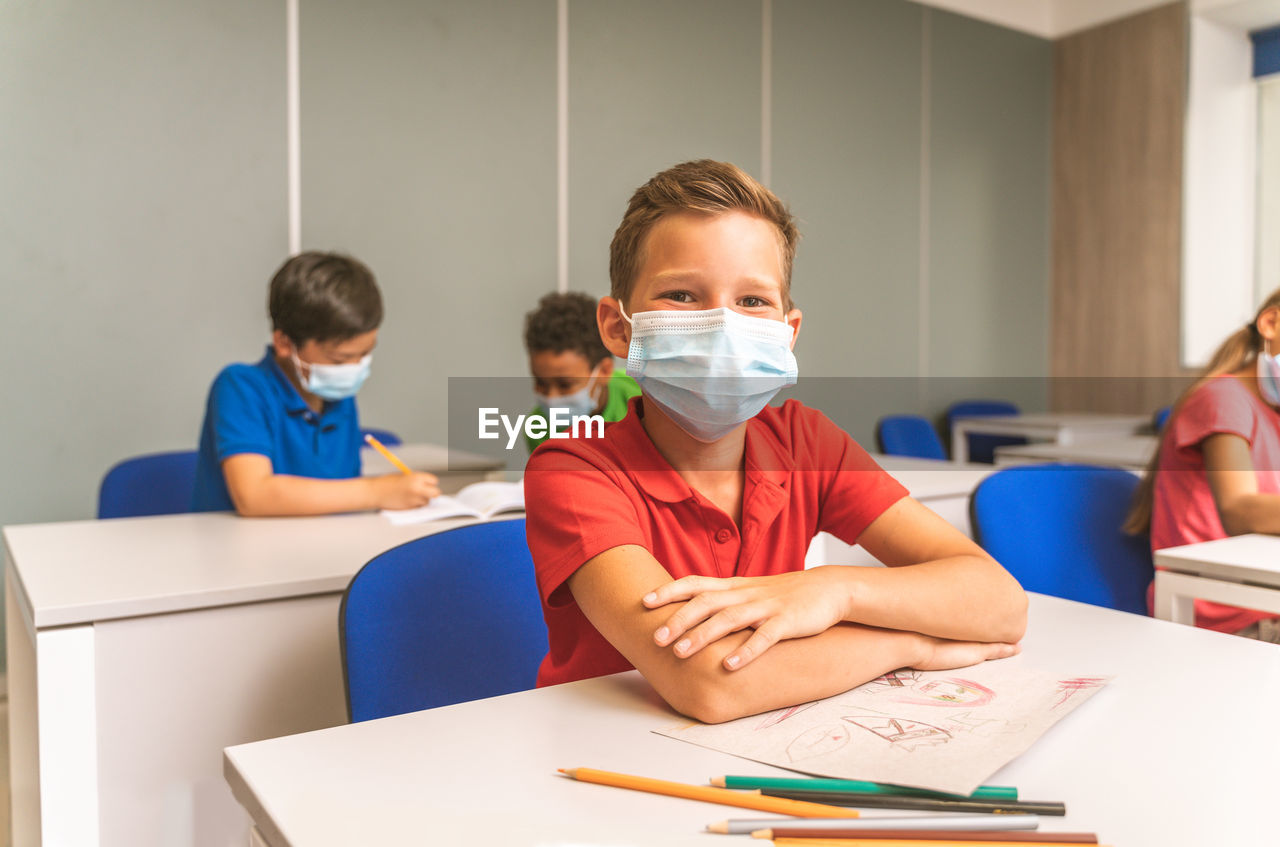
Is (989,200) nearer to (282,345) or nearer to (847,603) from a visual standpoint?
(282,345)

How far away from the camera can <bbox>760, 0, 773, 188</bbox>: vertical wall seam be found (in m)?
4.43

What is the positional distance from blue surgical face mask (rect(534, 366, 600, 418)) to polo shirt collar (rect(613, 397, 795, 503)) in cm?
124

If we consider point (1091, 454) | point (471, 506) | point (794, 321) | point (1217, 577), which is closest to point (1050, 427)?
point (1091, 454)

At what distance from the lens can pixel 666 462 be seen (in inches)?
41.4

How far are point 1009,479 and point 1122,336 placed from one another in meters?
4.31

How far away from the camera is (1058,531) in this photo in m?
1.68

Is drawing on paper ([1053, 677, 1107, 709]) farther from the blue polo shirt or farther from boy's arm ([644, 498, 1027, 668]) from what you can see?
the blue polo shirt

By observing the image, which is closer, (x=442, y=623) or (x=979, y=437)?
(x=442, y=623)

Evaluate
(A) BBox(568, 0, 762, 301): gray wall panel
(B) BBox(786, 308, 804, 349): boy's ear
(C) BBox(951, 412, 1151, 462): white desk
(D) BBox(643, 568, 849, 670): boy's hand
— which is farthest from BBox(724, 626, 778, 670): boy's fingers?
(C) BBox(951, 412, 1151, 462): white desk

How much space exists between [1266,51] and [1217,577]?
16.3ft

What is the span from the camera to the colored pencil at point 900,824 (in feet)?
1.80

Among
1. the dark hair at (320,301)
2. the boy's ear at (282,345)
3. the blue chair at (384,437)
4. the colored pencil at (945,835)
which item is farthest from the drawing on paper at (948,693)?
the blue chair at (384,437)

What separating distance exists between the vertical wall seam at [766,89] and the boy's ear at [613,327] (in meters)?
3.59

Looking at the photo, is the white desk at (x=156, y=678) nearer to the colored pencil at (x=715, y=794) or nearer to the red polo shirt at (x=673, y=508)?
the red polo shirt at (x=673, y=508)
